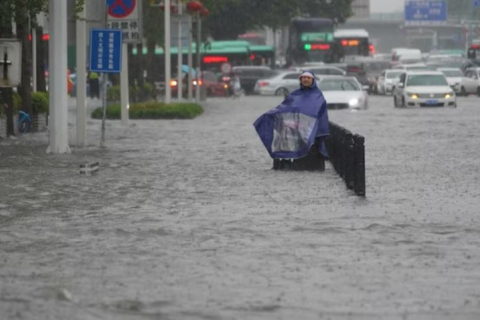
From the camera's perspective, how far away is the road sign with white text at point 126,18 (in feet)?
102

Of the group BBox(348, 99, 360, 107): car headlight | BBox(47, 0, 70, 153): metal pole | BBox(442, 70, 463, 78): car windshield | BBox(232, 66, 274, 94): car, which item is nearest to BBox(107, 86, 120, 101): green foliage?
BBox(348, 99, 360, 107): car headlight

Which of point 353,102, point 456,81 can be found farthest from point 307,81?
point 456,81

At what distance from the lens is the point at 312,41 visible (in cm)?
9950

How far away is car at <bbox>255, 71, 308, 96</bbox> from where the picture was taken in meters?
77.9

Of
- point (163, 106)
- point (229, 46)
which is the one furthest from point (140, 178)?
point (229, 46)

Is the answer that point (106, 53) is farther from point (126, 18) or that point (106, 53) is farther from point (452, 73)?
point (452, 73)

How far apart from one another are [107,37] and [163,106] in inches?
762

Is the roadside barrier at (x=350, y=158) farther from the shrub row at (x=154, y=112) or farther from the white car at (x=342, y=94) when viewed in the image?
the white car at (x=342, y=94)

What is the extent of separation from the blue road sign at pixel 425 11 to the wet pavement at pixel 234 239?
95.7m

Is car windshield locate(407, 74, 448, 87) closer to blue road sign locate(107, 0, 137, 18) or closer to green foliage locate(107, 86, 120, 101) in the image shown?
green foliage locate(107, 86, 120, 101)

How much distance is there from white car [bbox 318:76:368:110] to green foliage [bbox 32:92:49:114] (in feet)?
58.2

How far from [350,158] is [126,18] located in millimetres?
13866

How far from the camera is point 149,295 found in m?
9.56

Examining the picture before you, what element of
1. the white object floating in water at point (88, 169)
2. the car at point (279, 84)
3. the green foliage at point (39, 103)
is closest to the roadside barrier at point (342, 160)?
the white object floating in water at point (88, 169)
